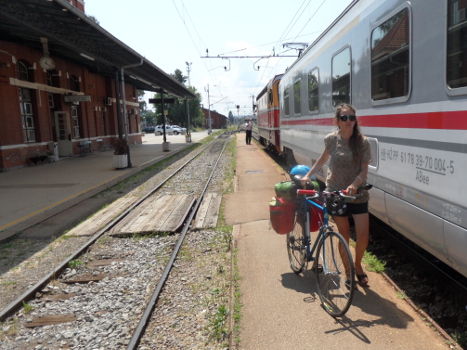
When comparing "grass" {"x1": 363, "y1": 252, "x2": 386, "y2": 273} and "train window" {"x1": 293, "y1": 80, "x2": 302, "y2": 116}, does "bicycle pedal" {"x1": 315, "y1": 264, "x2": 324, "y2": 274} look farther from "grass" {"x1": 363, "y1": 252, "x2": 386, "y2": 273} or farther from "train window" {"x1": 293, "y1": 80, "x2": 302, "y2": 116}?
"train window" {"x1": 293, "y1": 80, "x2": 302, "y2": 116}

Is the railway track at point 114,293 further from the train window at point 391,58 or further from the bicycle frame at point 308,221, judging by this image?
the train window at point 391,58

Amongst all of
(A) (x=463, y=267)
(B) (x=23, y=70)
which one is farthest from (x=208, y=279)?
(B) (x=23, y=70)

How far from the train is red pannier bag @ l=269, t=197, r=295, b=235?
1008 millimetres

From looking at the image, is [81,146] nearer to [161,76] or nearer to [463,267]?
[161,76]

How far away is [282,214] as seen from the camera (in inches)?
171

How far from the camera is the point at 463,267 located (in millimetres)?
2900

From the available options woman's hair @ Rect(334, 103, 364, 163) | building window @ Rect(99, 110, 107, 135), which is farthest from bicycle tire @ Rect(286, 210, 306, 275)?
building window @ Rect(99, 110, 107, 135)

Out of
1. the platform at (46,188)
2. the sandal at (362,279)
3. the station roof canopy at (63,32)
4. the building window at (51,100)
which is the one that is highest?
the station roof canopy at (63,32)

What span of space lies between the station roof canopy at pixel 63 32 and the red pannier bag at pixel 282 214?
29.3 feet

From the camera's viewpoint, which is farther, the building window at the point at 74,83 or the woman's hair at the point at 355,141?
the building window at the point at 74,83

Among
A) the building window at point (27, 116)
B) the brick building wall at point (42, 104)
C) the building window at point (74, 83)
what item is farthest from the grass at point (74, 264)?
the building window at point (74, 83)

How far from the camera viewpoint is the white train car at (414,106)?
290 centimetres

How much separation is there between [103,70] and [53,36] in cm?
1149

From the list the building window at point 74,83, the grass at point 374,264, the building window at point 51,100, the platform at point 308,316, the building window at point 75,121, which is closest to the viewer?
the platform at point 308,316
